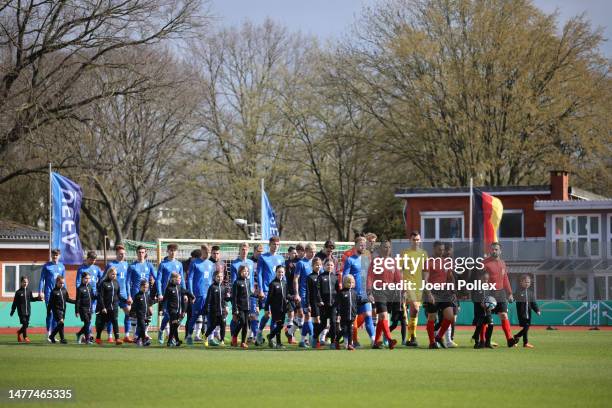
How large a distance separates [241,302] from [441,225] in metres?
33.0

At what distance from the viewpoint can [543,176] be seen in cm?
6141

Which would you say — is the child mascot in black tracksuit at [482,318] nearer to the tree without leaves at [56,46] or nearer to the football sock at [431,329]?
the football sock at [431,329]

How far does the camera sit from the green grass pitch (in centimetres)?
1341

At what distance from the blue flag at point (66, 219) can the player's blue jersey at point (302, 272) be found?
831 centimetres

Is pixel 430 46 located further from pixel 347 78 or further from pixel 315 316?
pixel 315 316

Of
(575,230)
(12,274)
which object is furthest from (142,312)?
(575,230)

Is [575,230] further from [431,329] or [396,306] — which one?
[431,329]

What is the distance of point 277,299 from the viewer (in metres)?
24.0

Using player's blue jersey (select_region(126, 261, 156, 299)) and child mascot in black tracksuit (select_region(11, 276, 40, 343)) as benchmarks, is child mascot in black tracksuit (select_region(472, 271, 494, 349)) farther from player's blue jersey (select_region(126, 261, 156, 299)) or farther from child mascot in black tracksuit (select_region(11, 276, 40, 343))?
child mascot in black tracksuit (select_region(11, 276, 40, 343))

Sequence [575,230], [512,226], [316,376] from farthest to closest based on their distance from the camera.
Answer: [512,226] → [575,230] → [316,376]

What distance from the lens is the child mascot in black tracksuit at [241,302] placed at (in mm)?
23828

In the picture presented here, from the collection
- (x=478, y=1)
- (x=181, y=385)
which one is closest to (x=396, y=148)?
(x=478, y=1)

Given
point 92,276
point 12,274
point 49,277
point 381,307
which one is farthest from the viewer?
point 12,274

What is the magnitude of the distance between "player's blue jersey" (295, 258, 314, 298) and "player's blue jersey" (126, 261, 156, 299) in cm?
382
